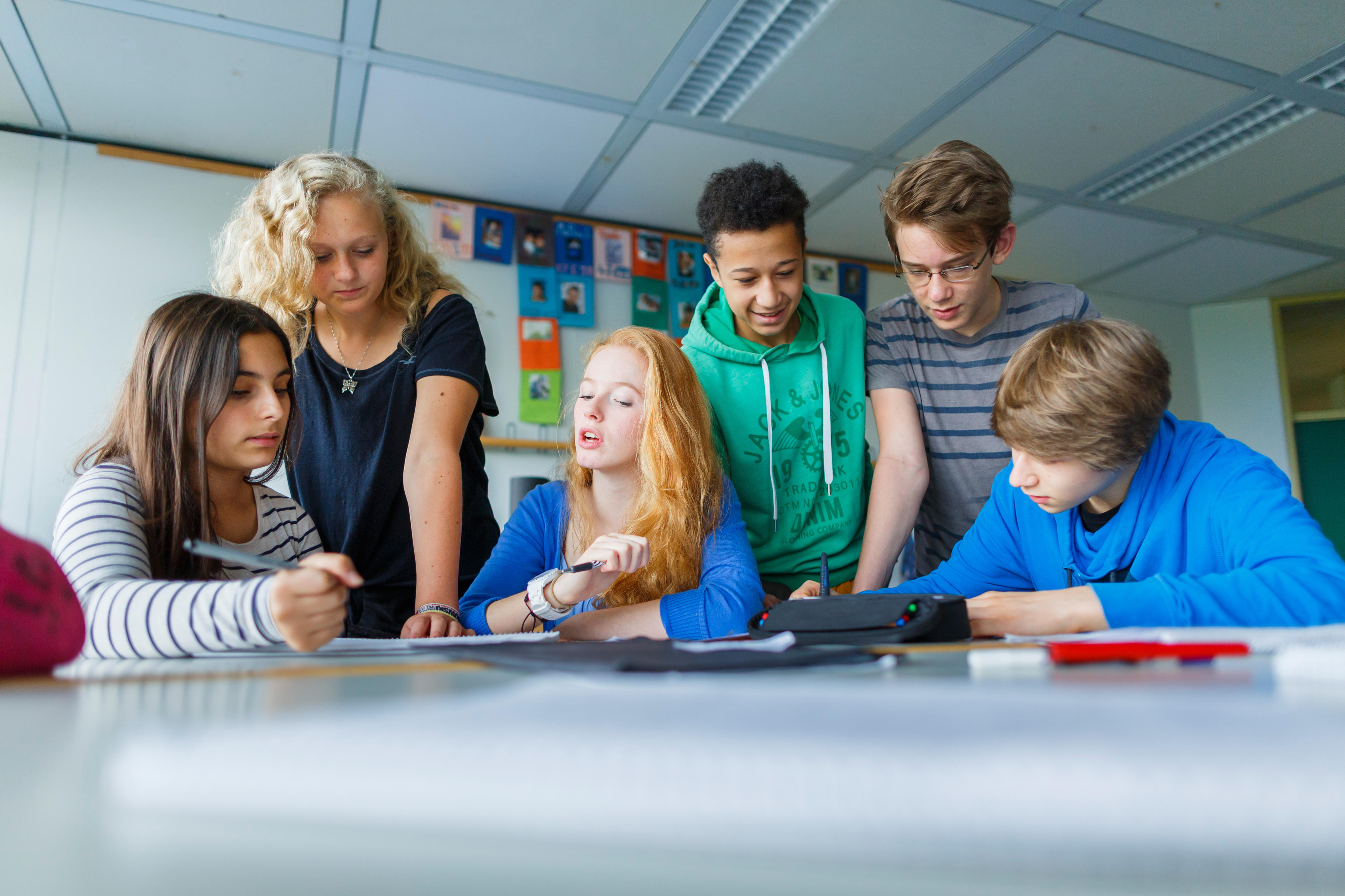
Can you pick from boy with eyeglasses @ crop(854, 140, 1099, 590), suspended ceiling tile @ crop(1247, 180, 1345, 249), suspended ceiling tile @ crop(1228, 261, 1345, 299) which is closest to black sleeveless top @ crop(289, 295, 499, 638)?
boy with eyeglasses @ crop(854, 140, 1099, 590)

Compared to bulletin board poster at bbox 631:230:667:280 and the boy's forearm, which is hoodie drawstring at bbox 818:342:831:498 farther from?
bulletin board poster at bbox 631:230:667:280

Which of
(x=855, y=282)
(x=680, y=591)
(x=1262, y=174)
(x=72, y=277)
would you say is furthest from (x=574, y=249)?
(x=1262, y=174)

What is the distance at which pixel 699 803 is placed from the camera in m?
0.20

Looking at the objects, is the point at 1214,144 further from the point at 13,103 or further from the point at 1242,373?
the point at 13,103

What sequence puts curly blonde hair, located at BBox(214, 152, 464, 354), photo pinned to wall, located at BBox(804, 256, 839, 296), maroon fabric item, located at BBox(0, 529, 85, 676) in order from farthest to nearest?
photo pinned to wall, located at BBox(804, 256, 839, 296), curly blonde hair, located at BBox(214, 152, 464, 354), maroon fabric item, located at BBox(0, 529, 85, 676)

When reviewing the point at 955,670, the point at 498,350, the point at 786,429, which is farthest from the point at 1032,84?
the point at 955,670

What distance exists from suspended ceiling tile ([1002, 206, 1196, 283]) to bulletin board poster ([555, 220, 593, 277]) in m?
1.87

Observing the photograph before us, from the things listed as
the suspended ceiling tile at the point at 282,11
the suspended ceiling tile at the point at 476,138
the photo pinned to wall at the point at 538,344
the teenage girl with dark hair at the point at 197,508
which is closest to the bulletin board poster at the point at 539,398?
the photo pinned to wall at the point at 538,344

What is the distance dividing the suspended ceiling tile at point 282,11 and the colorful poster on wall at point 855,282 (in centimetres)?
241

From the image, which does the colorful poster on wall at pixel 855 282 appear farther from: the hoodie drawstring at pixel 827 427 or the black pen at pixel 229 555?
the black pen at pixel 229 555

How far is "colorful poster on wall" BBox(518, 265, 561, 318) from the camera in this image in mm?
3402

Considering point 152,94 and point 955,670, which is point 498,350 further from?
point 955,670

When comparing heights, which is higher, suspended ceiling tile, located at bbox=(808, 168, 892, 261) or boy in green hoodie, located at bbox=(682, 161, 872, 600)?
suspended ceiling tile, located at bbox=(808, 168, 892, 261)

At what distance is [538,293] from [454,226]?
1.34 feet
